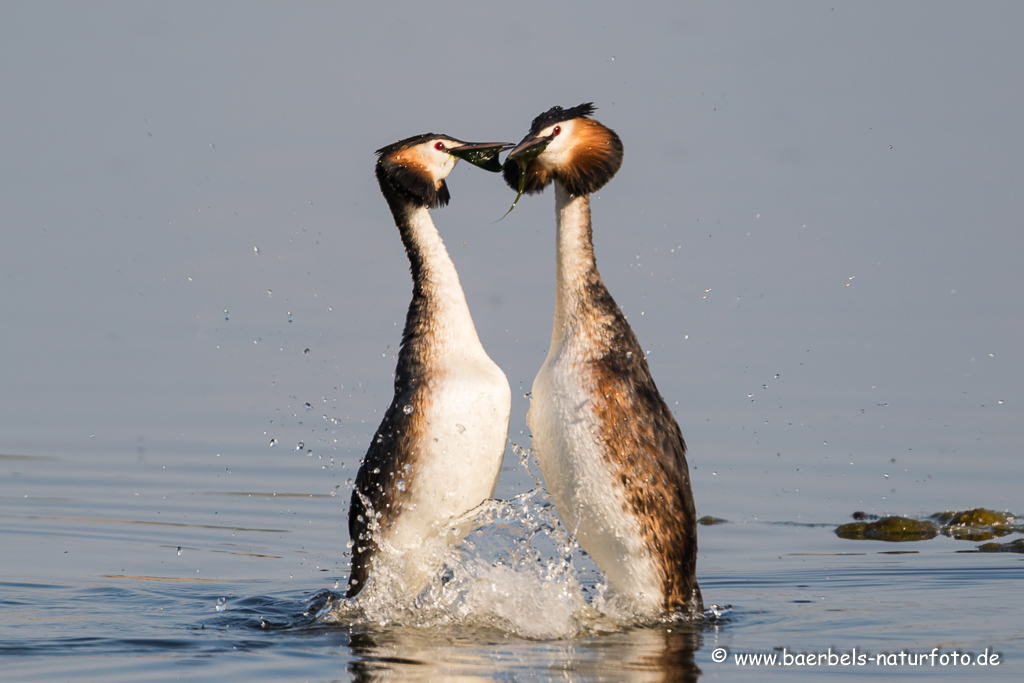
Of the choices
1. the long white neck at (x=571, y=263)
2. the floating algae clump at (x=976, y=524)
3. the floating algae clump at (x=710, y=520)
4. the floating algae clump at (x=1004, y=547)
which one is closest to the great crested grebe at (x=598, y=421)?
the long white neck at (x=571, y=263)

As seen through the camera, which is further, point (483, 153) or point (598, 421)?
point (483, 153)

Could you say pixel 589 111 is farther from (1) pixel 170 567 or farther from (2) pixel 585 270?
(1) pixel 170 567

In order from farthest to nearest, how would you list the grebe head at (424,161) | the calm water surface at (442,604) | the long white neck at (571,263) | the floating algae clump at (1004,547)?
the floating algae clump at (1004,547), the grebe head at (424,161), the long white neck at (571,263), the calm water surface at (442,604)

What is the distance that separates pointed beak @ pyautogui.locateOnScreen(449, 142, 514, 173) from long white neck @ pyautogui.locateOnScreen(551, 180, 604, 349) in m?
0.47

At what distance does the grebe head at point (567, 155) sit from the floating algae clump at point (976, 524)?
3850 mm

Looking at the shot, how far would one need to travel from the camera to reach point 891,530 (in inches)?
430

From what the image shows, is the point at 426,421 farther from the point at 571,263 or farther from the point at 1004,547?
the point at 1004,547

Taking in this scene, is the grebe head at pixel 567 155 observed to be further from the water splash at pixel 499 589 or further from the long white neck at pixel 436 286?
the water splash at pixel 499 589

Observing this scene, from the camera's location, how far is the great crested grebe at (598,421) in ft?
27.3

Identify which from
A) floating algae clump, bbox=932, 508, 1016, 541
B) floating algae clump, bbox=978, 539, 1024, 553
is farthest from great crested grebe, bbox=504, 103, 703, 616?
floating algae clump, bbox=932, 508, 1016, 541

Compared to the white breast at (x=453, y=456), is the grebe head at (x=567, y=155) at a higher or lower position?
higher

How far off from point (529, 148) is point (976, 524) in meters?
4.46

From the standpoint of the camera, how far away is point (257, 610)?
9.00 meters

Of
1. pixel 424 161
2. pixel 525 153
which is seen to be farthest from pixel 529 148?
pixel 424 161
